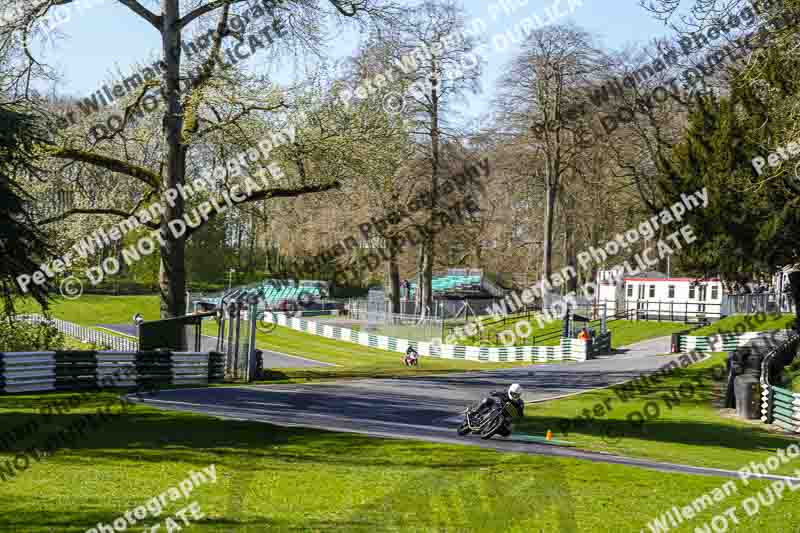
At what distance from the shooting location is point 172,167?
23125mm

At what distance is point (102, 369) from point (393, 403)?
718 cm

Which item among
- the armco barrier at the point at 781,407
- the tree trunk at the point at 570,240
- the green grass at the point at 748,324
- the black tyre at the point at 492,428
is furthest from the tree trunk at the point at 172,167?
the tree trunk at the point at 570,240

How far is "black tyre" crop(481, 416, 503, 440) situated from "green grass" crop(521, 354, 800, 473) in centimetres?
182

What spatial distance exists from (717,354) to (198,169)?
25.6 metres

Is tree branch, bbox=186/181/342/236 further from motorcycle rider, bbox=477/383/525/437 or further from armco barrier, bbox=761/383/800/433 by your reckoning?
armco barrier, bbox=761/383/800/433

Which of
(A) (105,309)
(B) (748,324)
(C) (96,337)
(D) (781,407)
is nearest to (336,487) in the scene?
(D) (781,407)

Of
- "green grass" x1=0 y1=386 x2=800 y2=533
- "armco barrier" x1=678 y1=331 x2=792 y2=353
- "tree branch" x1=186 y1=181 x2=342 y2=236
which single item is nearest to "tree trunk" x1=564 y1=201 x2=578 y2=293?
"armco barrier" x1=678 y1=331 x2=792 y2=353

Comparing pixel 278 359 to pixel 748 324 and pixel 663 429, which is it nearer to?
Result: pixel 663 429

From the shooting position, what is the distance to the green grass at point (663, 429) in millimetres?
15633

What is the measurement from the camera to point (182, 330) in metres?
24.0

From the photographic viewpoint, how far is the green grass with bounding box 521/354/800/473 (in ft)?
51.3

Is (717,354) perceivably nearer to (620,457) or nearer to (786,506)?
(620,457)

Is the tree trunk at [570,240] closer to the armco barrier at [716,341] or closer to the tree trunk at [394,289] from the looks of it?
the tree trunk at [394,289]

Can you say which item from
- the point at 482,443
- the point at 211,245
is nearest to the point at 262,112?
the point at 482,443
